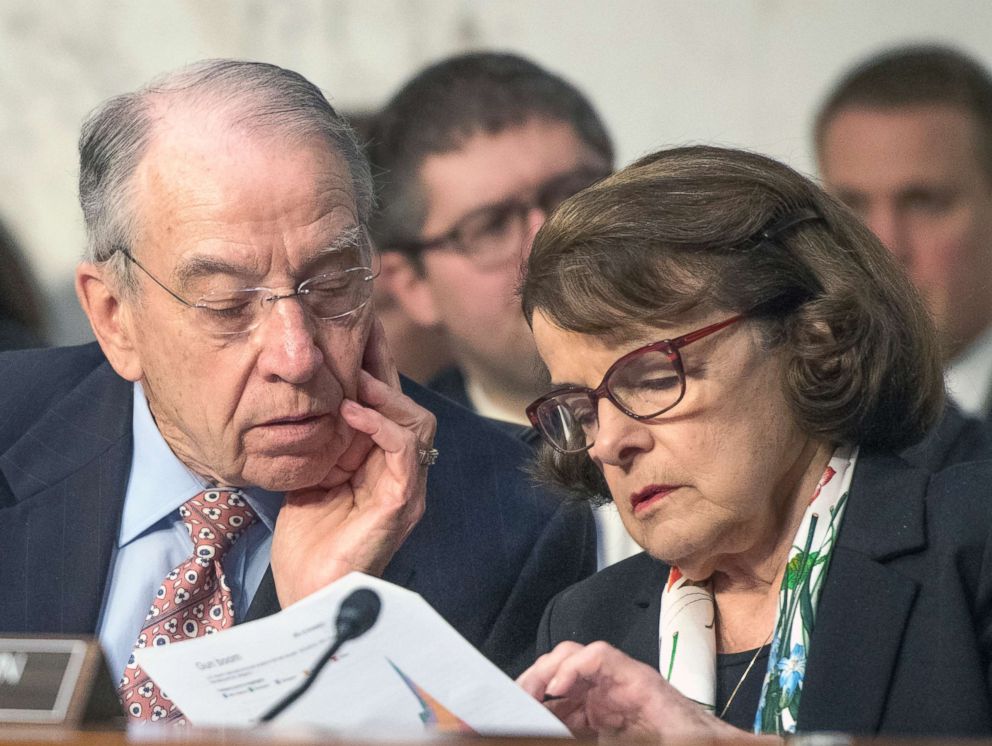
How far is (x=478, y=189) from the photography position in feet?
11.1

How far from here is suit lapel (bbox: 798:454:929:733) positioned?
1.90 metres

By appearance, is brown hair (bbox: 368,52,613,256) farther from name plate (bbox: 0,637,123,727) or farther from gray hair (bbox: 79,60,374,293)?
name plate (bbox: 0,637,123,727)

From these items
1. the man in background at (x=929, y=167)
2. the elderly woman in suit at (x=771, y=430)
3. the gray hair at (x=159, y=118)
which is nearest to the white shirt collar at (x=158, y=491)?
the gray hair at (x=159, y=118)

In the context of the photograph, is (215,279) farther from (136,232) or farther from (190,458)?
(190,458)

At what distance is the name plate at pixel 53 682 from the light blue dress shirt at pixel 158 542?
0.91 meters

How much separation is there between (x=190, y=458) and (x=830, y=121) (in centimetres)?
177

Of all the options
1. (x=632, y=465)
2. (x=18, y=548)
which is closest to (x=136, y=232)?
(x=18, y=548)

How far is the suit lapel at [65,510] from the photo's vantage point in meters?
2.50

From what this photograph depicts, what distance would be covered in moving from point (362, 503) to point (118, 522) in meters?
0.47

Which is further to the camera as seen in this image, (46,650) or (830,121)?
(830,121)

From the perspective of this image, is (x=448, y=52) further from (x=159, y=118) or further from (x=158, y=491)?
(x=158, y=491)

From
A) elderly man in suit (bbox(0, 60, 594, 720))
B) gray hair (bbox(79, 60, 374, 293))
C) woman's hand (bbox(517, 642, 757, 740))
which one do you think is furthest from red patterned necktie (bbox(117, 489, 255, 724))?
woman's hand (bbox(517, 642, 757, 740))

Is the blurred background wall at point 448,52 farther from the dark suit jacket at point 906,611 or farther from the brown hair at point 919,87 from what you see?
the dark suit jacket at point 906,611

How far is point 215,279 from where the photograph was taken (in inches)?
93.5
